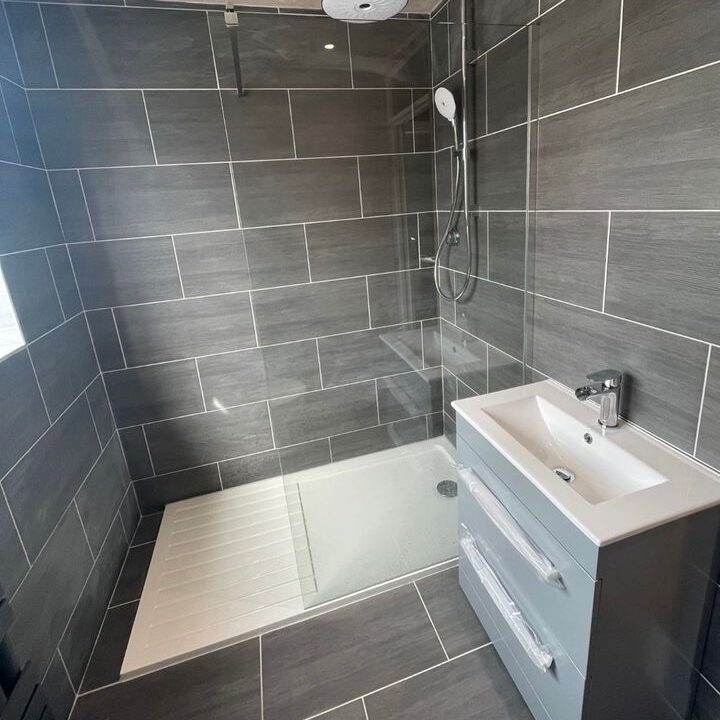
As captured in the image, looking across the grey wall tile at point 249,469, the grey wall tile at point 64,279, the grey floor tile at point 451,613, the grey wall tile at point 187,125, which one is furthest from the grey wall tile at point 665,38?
the grey wall tile at point 249,469

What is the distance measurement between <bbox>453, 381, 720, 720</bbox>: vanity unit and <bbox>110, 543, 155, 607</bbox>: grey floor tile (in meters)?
1.43

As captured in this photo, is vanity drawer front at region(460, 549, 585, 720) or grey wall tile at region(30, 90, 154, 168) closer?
vanity drawer front at region(460, 549, 585, 720)

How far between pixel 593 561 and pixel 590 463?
0.44 meters

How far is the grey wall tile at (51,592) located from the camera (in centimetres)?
121

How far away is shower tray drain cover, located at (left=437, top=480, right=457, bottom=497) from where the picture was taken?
6.98 ft

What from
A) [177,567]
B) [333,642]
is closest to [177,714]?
[333,642]

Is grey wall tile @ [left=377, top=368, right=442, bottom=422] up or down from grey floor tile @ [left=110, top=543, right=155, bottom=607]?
up

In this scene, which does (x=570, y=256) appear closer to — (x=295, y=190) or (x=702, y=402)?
(x=702, y=402)

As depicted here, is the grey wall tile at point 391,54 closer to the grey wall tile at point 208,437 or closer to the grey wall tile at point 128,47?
the grey wall tile at point 128,47

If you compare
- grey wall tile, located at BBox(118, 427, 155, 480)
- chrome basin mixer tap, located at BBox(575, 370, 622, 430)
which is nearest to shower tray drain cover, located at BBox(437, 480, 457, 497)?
chrome basin mixer tap, located at BBox(575, 370, 622, 430)

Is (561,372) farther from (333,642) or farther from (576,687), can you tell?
(333,642)

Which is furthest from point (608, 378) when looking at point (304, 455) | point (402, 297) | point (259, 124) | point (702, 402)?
point (259, 124)

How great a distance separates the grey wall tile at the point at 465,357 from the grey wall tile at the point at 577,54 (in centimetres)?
103

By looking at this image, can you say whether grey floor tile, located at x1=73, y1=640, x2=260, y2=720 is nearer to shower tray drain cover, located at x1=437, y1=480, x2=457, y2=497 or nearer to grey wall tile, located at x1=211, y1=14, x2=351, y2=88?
shower tray drain cover, located at x1=437, y1=480, x2=457, y2=497
